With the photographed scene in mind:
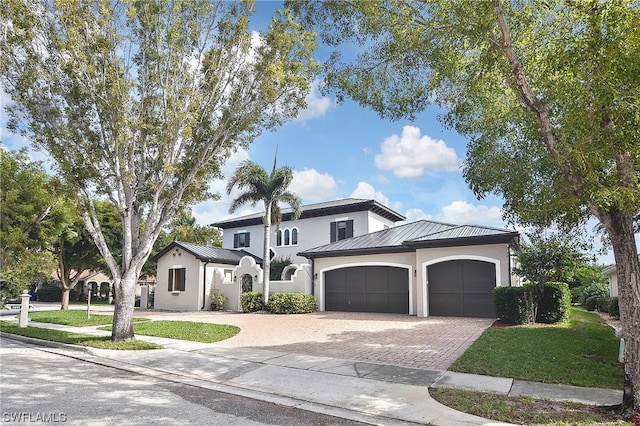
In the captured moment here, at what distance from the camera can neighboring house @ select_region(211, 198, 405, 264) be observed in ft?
94.9

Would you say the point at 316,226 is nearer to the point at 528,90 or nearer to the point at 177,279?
the point at 177,279

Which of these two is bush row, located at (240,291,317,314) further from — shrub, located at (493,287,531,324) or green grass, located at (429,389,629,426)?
green grass, located at (429,389,629,426)

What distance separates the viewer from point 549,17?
734cm

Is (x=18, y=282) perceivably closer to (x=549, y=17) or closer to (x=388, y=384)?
(x=388, y=384)

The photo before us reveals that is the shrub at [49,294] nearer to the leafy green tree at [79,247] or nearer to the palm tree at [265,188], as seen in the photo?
the leafy green tree at [79,247]

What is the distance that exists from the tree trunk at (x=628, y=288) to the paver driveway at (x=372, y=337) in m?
3.32

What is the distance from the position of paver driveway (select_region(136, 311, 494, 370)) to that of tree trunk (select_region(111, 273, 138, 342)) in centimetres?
262

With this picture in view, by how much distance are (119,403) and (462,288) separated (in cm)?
1479

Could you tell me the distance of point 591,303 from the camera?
89.6 ft

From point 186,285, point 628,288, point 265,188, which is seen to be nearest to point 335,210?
point 265,188

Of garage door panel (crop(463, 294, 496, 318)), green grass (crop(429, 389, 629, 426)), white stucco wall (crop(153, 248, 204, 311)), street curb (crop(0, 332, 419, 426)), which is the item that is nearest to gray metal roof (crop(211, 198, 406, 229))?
white stucco wall (crop(153, 248, 204, 311))

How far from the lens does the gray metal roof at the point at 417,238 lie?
17.0 m

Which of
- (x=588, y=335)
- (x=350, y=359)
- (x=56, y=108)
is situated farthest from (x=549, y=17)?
(x=56, y=108)

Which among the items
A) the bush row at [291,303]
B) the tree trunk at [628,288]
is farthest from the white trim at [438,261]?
the tree trunk at [628,288]
